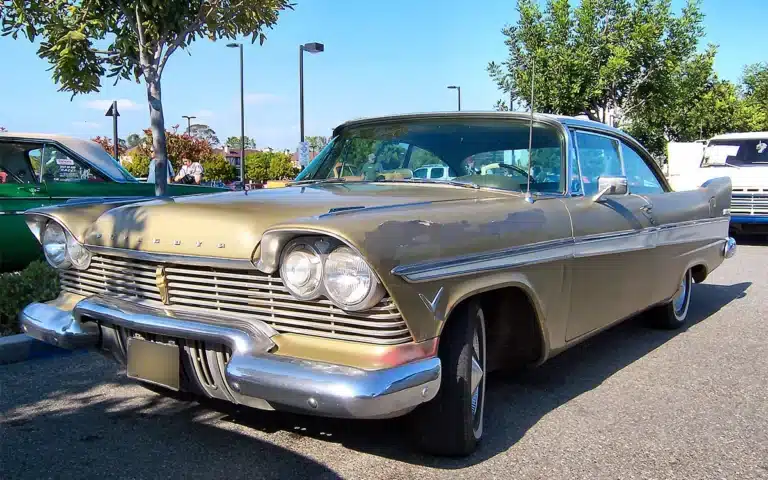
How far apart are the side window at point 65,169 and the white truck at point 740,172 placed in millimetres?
8266

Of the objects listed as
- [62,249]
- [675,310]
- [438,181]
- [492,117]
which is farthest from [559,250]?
[675,310]

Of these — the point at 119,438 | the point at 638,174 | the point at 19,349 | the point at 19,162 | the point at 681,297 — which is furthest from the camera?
the point at 19,162

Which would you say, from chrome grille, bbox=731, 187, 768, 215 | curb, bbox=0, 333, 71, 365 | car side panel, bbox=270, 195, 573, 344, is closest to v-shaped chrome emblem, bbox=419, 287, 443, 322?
car side panel, bbox=270, 195, 573, 344

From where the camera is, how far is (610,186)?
3486 millimetres

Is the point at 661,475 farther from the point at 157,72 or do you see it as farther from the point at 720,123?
the point at 720,123

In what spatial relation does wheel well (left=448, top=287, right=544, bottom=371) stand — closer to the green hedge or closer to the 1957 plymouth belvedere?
the 1957 plymouth belvedere

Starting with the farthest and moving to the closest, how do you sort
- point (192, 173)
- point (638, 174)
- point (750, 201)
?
point (192, 173)
point (750, 201)
point (638, 174)

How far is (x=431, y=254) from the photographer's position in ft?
7.77

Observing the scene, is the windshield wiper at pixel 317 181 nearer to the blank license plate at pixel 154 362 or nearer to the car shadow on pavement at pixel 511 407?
the car shadow on pavement at pixel 511 407

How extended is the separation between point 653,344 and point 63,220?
374 cm

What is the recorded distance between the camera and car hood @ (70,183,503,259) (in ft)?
8.01

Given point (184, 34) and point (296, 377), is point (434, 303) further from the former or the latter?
point (184, 34)

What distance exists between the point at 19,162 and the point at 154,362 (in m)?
5.15

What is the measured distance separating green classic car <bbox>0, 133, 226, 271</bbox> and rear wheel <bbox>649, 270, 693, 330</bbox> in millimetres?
4506
